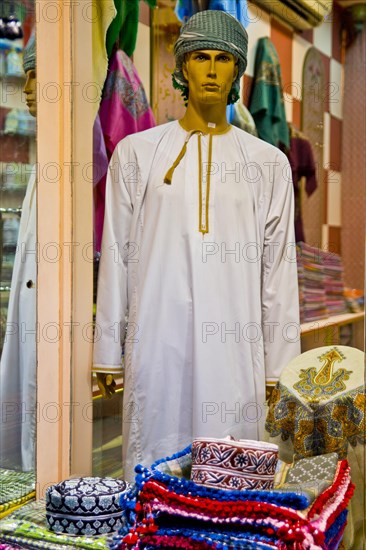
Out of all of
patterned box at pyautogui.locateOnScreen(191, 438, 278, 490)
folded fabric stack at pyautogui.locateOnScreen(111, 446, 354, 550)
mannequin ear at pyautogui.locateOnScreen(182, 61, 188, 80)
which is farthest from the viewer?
mannequin ear at pyautogui.locateOnScreen(182, 61, 188, 80)

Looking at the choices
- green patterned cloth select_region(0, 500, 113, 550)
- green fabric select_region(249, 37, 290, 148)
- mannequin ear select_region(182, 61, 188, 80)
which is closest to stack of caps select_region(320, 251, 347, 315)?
green fabric select_region(249, 37, 290, 148)

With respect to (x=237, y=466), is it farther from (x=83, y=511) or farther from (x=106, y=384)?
(x=106, y=384)

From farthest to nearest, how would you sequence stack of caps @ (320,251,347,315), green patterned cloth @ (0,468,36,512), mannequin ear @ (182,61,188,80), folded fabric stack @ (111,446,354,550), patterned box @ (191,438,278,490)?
green patterned cloth @ (0,468,36,512)
mannequin ear @ (182,61,188,80)
stack of caps @ (320,251,347,315)
patterned box @ (191,438,278,490)
folded fabric stack @ (111,446,354,550)

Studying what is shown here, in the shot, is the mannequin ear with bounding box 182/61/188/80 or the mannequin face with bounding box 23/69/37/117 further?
the mannequin face with bounding box 23/69/37/117

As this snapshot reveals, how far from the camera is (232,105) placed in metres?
1.70

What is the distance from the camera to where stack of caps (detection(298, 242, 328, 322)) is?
1.63 m

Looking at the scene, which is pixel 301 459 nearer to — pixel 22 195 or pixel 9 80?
pixel 22 195

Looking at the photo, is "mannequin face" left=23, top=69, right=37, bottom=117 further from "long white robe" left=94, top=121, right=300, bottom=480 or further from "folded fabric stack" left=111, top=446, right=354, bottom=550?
"folded fabric stack" left=111, top=446, right=354, bottom=550

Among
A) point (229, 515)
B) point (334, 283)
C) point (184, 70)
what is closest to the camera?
point (229, 515)

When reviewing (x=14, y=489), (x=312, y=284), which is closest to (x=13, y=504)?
(x=14, y=489)

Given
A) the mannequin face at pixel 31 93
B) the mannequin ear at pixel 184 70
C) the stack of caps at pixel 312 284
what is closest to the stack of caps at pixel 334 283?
the stack of caps at pixel 312 284

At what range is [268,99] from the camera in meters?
1.69

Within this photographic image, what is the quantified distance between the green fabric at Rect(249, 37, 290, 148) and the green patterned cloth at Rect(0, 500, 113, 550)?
0.95 m

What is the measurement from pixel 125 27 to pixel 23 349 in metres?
0.87
